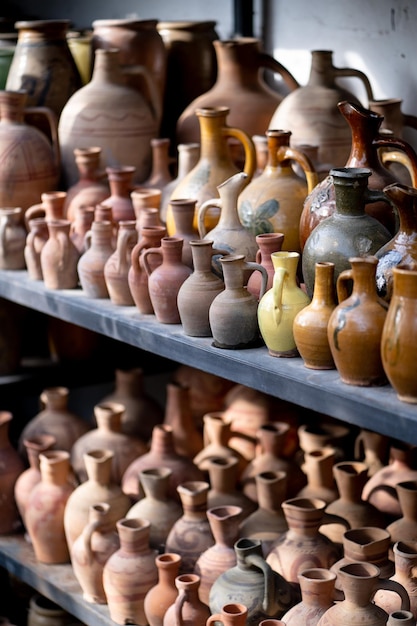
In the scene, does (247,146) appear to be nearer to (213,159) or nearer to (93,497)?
(213,159)

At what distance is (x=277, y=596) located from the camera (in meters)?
2.20

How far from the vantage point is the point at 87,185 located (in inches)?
114

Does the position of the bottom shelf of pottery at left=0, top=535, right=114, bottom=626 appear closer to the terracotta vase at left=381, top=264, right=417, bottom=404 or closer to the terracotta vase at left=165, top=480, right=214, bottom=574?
the terracotta vase at left=165, top=480, right=214, bottom=574

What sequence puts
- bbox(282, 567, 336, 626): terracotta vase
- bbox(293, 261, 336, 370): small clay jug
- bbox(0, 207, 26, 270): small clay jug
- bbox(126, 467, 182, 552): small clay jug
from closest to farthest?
bbox(293, 261, 336, 370): small clay jug
bbox(282, 567, 336, 626): terracotta vase
bbox(126, 467, 182, 552): small clay jug
bbox(0, 207, 26, 270): small clay jug

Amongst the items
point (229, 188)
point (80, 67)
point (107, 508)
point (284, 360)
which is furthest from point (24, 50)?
point (284, 360)

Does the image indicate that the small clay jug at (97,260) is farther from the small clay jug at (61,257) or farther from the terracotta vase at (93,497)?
the terracotta vase at (93,497)

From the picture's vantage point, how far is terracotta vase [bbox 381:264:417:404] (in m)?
1.73

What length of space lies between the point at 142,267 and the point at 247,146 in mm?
418

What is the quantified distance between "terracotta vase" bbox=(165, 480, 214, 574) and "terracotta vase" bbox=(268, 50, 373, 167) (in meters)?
0.86

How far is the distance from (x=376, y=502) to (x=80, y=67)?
158 cm

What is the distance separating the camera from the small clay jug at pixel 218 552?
7.74 feet

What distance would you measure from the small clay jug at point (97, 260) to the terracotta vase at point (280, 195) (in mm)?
330

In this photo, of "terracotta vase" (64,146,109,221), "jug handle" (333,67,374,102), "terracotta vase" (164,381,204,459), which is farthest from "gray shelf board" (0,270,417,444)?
"jug handle" (333,67,374,102)

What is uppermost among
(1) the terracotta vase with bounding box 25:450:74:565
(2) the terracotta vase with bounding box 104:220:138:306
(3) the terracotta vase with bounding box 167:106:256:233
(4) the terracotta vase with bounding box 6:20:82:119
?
(4) the terracotta vase with bounding box 6:20:82:119
